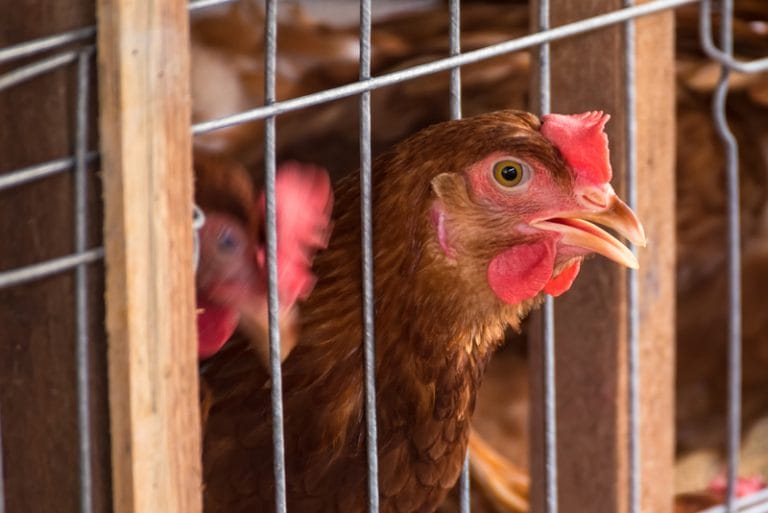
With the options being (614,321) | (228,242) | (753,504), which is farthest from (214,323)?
(753,504)

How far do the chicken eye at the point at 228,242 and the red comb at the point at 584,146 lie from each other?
0.96 feet

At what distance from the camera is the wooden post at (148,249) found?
0.93 metres

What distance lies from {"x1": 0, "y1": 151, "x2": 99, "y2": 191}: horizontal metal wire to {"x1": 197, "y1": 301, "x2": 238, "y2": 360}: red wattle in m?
0.26

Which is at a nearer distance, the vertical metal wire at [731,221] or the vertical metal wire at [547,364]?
the vertical metal wire at [547,364]

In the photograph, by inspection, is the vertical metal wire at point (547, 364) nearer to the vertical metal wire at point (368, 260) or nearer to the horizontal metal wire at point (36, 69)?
the vertical metal wire at point (368, 260)

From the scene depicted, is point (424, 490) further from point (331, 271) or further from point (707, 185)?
point (707, 185)

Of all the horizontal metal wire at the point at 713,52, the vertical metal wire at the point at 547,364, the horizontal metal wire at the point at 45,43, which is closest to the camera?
the horizontal metal wire at the point at 45,43

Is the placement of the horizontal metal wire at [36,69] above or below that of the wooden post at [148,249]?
above

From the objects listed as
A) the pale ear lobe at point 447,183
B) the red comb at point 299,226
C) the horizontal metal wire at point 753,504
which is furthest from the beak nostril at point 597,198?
the horizontal metal wire at point 753,504

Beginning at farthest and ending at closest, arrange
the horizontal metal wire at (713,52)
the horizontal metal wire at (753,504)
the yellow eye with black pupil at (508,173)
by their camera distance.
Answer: the horizontal metal wire at (753,504) < the horizontal metal wire at (713,52) < the yellow eye with black pupil at (508,173)

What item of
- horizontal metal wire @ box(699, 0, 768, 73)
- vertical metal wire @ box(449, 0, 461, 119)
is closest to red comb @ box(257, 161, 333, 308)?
vertical metal wire @ box(449, 0, 461, 119)

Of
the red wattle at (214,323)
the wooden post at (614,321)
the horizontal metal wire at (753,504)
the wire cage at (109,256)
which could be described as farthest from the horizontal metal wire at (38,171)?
the horizontal metal wire at (753,504)

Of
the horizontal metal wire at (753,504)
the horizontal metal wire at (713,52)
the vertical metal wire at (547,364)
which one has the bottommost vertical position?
the horizontal metal wire at (753,504)

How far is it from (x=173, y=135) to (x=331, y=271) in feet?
0.95
